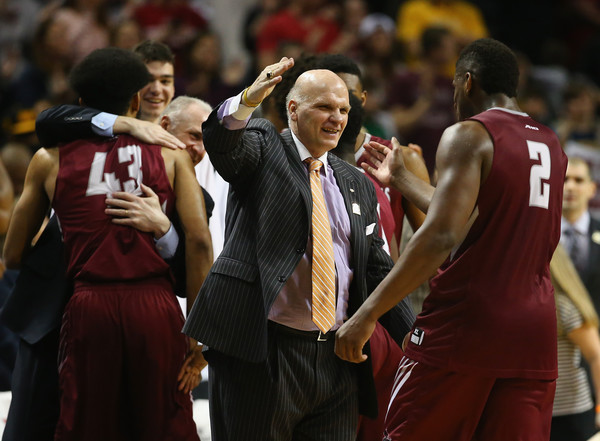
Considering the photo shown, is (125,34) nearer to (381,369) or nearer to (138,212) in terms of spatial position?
(138,212)

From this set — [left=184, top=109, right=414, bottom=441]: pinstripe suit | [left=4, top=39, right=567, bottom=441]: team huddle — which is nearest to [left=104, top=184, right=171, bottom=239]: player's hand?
[left=4, top=39, right=567, bottom=441]: team huddle

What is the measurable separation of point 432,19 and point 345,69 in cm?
→ 711

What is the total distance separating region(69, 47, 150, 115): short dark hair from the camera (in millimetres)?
4605

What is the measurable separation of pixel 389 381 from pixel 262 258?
3.75ft

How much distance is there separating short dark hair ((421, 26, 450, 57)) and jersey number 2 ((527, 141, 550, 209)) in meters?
7.33

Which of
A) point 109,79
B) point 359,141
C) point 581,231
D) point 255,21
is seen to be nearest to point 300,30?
point 255,21

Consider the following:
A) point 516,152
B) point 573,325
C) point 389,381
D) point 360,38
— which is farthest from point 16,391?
point 360,38

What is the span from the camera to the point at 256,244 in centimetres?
400

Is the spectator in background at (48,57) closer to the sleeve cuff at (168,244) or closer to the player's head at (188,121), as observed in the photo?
the player's head at (188,121)

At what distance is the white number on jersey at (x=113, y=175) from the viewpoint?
4.35 metres

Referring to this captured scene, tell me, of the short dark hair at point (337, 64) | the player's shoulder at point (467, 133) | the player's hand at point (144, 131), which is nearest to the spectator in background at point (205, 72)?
the short dark hair at point (337, 64)

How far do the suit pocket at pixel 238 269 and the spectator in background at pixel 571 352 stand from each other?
2.43m

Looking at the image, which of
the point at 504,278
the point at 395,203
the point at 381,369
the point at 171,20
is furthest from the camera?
the point at 171,20

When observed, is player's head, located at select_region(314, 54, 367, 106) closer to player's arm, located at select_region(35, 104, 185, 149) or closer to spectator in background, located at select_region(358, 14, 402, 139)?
player's arm, located at select_region(35, 104, 185, 149)
